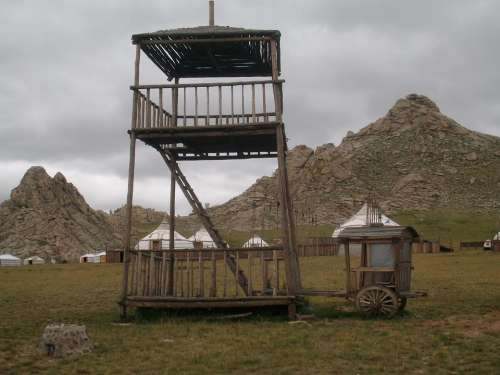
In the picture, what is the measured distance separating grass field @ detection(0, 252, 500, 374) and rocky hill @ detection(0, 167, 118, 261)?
77.9 metres

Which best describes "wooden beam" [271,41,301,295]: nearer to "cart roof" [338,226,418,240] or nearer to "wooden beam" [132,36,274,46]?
"wooden beam" [132,36,274,46]

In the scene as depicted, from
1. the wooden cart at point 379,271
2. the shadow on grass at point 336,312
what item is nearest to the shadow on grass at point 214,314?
the shadow on grass at point 336,312

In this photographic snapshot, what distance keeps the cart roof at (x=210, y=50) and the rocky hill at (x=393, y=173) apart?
10901cm

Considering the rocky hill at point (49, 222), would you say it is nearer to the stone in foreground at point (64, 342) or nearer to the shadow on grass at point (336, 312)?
the shadow on grass at point (336, 312)

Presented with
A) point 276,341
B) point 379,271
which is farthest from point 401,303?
point 276,341

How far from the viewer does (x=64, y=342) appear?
36.2ft

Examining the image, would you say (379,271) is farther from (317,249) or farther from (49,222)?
(49,222)

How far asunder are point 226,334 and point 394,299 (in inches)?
169

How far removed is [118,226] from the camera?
137000 millimetres

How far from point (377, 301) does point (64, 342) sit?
7439 millimetres

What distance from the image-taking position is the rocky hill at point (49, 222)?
96.2m

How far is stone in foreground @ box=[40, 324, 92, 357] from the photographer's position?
1097cm

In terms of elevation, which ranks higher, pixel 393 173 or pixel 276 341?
pixel 393 173

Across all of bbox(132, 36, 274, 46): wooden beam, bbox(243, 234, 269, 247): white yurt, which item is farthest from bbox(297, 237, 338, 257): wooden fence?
bbox(132, 36, 274, 46): wooden beam
